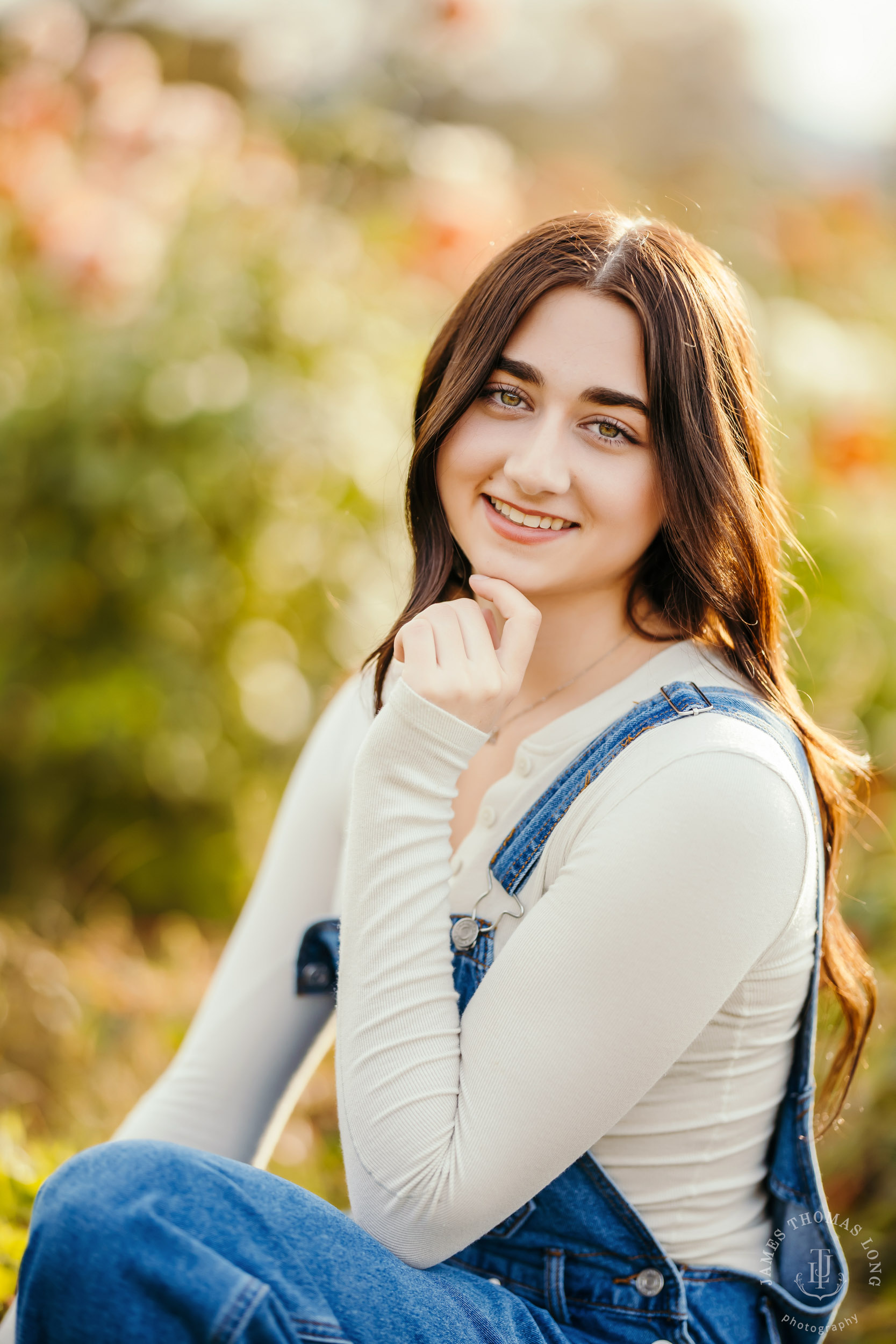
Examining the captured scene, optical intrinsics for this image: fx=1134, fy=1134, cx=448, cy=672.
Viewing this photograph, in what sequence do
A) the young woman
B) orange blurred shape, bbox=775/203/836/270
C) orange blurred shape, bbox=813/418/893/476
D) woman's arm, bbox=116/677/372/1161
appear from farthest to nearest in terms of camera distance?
orange blurred shape, bbox=775/203/836/270
orange blurred shape, bbox=813/418/893/476
woman's arm, bbox=116/677/372/1161
the young woman

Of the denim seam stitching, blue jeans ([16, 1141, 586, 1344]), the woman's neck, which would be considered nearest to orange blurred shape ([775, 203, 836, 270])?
the woman's neck

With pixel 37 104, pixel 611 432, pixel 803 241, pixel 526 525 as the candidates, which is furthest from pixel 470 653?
pixel 803 241

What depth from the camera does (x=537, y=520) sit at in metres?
1.48

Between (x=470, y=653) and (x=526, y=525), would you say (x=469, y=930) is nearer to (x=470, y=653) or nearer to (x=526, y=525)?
(x=470, y=653)

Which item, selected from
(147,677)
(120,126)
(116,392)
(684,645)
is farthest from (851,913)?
(120,126)

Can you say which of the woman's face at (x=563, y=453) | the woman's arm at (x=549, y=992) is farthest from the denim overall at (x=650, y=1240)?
the woman's face at (x=563, y=453)

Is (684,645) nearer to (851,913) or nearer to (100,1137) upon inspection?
(851,913)

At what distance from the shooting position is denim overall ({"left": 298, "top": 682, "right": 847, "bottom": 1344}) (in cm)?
134

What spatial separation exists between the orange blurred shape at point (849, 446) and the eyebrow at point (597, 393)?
2671 mm

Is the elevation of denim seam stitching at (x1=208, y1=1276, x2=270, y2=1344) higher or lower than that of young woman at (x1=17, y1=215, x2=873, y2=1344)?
lower

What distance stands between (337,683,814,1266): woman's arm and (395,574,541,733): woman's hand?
0.49ft

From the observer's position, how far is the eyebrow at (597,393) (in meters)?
1.41

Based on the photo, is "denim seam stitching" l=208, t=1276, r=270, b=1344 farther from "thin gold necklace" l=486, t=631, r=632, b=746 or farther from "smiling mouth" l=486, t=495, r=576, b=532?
"smiling mouth" l=486, t=495, r=576, b=532

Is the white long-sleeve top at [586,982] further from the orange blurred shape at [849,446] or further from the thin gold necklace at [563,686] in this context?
the orange blurred shape at [849,446]
